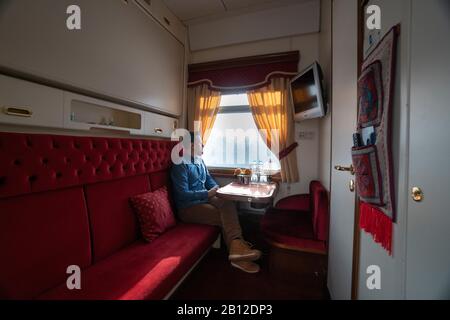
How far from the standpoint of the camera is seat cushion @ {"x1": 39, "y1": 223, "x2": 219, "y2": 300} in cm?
102

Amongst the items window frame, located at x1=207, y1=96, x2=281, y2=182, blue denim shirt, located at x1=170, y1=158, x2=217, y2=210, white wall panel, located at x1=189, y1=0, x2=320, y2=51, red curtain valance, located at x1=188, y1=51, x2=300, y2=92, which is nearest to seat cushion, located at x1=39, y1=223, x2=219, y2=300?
blue denim shirt, located at x1=170, y1=158, x2=217, y2=210

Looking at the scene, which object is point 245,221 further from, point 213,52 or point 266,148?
point 213,52

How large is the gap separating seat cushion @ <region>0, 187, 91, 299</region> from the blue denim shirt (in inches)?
35.4

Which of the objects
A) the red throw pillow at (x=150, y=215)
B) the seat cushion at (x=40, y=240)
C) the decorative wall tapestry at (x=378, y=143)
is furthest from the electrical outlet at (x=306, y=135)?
the seat cushion at (x=40, y=240)

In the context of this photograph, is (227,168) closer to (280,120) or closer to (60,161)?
(280,120)

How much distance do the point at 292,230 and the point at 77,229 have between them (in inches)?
67.4

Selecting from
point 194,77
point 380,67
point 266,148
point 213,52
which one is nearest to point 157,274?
point 380,67

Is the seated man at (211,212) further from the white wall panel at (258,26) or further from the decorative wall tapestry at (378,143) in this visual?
the white wall panel at (258,26)

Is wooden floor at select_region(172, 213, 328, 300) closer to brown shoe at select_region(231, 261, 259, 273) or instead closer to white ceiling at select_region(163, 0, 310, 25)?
brown shoe at select_region(231, 261, 259, 273)

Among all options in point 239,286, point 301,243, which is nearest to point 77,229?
point 239,286

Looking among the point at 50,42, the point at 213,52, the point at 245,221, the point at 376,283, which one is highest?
the point at 213,52

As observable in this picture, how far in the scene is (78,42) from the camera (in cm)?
137
